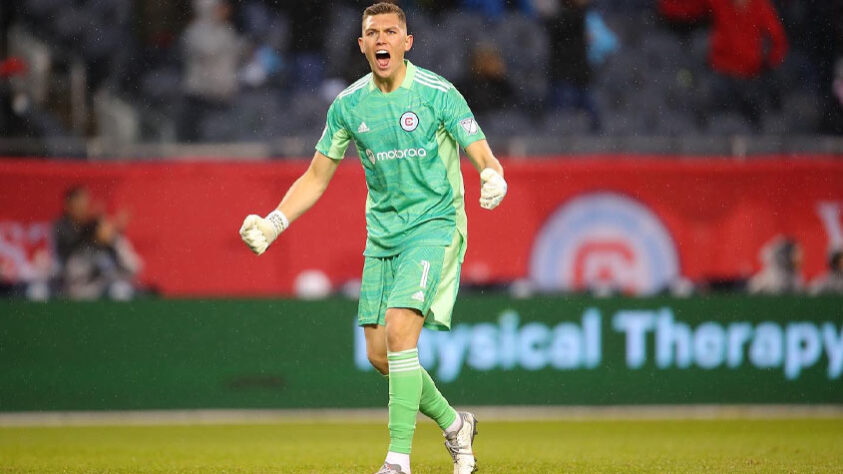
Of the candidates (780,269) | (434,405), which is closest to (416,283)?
(434,405)

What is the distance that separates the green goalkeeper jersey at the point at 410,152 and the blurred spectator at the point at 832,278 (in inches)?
274

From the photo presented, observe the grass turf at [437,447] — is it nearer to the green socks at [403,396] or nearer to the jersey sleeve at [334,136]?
the green socks at [403,396]

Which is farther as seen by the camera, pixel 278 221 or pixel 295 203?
pixel 295 203

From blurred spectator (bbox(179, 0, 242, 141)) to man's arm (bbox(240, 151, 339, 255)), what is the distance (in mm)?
7425

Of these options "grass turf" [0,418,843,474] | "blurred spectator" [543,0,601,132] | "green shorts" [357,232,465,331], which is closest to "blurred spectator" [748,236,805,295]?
"grass turf" [0,418,843,474]

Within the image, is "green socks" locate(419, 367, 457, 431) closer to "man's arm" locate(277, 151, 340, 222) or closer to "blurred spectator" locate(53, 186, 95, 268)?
"man's arm" locate(277, 151, 340, 222)

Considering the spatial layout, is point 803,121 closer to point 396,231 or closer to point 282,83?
point 282,83

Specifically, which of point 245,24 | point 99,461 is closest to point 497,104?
point 245,24

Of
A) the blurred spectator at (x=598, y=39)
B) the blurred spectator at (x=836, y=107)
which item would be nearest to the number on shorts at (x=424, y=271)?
the blurred spectator at (x=598, y=39)

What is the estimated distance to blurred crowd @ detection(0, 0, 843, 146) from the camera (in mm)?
13836

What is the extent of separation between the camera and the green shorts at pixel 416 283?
6.03 metres

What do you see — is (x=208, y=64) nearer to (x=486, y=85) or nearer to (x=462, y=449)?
(x=486, y=85)

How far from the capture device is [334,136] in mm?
6434

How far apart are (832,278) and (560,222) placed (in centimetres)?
266
